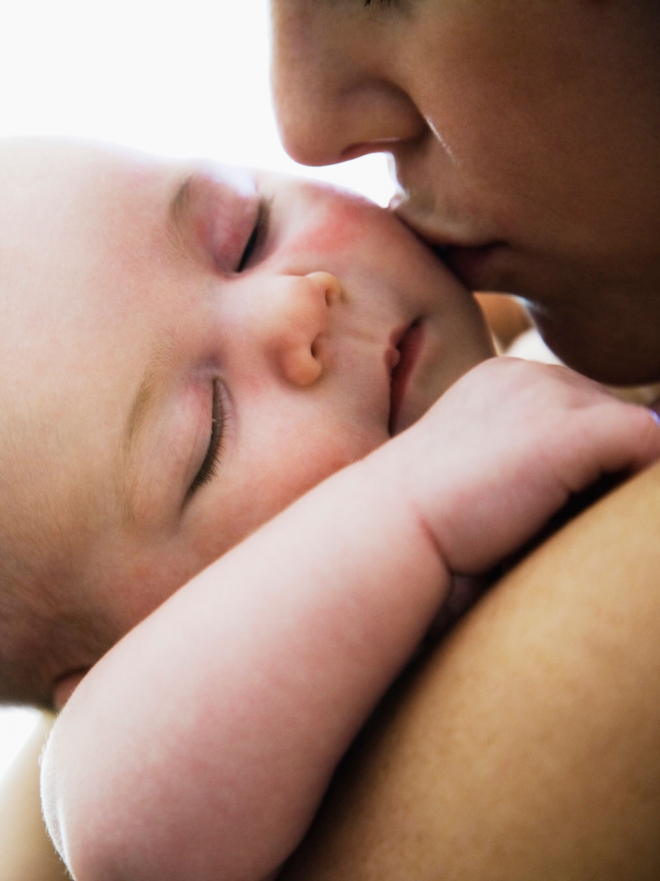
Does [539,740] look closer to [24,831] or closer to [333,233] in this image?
[333,233]

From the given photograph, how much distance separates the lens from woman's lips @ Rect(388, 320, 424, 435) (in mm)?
840

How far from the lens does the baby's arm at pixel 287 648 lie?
520mm

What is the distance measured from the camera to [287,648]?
0.53 meters

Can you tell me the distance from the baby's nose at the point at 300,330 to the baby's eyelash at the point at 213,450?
8 centimetres

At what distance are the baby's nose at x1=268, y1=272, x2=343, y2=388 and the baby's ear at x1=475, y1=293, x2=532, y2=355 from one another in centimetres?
118

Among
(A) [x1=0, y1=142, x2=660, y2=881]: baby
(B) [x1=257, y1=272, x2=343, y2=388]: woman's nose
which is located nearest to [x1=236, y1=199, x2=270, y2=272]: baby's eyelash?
(A) [x1=0, y1=142, x2=660, y2=881]: baby

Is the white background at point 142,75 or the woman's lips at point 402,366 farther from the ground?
the white background at point 142,75

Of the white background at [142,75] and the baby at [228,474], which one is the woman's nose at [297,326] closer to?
the baby at [228,474]

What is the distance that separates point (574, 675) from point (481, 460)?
7.6 inches

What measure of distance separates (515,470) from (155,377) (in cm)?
40

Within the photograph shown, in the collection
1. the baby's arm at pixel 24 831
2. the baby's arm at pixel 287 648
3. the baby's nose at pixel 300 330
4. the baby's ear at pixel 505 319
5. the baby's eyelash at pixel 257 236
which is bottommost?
the baby's arm at pixel 24 831

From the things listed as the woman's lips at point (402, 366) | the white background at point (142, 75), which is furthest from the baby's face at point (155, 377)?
the white background at point (142, 75)

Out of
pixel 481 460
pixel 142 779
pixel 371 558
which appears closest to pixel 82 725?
→ pixel 142 779

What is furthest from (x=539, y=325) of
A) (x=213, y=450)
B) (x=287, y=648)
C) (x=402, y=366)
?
(x=287, y=648)
